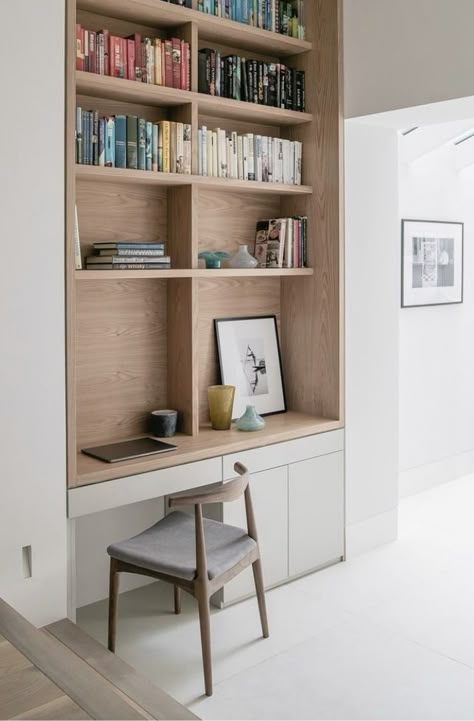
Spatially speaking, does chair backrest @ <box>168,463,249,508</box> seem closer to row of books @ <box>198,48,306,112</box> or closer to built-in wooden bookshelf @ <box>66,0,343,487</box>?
built-in wooden bookshelf @ <box>66,0,343,487</box>

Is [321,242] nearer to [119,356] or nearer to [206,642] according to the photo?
[119,356]

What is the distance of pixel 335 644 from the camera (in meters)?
2.91

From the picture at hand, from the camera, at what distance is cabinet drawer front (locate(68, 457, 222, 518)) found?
8.98ft

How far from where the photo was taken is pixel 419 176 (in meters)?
4.70

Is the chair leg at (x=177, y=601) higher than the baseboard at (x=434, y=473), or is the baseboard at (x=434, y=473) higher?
the baseboard at (x=434, y=473)

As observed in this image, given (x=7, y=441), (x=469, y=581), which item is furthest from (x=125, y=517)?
(x=469, y=581)

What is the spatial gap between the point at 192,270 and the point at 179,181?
0.37 metres

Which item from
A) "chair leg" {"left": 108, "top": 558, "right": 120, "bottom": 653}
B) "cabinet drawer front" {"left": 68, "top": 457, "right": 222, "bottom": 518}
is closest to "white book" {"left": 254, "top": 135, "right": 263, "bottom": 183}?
"cabinet drawer front" {"left": 68, "top": 457, "right": 222, "bottom": 518}

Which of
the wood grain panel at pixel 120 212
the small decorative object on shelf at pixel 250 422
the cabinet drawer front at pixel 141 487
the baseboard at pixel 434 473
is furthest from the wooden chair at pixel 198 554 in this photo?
the baseboard at pixel 434 473

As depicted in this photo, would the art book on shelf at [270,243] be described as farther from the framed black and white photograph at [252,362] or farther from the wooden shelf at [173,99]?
the wooden shelf at [173,99]

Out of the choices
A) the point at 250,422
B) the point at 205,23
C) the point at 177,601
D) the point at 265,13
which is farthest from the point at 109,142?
the point at 177,601

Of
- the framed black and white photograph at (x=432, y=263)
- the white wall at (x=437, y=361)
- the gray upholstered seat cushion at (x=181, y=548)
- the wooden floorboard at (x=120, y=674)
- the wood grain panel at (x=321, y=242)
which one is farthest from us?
the white wall at (x=437, y=361)

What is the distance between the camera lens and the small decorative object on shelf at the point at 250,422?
11.2 ft

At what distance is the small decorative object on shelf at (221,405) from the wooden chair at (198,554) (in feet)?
1.68
